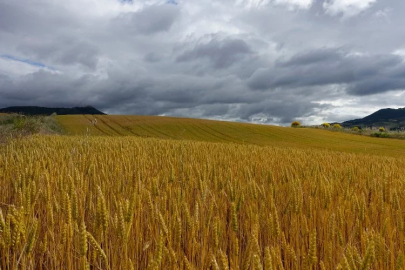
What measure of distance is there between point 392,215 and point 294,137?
31.3m

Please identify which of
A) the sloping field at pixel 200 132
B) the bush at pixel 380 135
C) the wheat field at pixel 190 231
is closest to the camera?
the wheat field at pixel 190 231

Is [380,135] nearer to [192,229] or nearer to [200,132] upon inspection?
[200,132]

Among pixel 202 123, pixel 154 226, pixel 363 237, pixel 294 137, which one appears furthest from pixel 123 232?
pixel 202 123

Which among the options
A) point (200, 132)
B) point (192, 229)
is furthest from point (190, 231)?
point (200, 132)

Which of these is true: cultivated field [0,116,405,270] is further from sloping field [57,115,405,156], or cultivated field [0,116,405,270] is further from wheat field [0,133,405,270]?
sloping field [57,115,405,156]

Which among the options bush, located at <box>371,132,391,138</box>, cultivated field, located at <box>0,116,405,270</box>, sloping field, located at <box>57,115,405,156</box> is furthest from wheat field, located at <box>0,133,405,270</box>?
bush, located at <box>371,132,391,138</box>

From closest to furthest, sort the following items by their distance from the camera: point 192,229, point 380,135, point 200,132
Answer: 1. point 192,229
2. point 200,132
3. point 380,135

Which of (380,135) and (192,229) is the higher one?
(192,229)

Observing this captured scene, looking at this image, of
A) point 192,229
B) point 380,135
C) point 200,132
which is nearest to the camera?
point 192,229

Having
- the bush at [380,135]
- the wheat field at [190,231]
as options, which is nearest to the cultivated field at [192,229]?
the wheat field at [190,231]

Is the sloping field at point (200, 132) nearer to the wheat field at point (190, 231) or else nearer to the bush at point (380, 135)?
the bush at point (380, 135)

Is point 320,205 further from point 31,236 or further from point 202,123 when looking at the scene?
point 202,123

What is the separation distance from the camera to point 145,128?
119ft

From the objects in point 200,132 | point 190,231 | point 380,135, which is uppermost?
point 200,132
